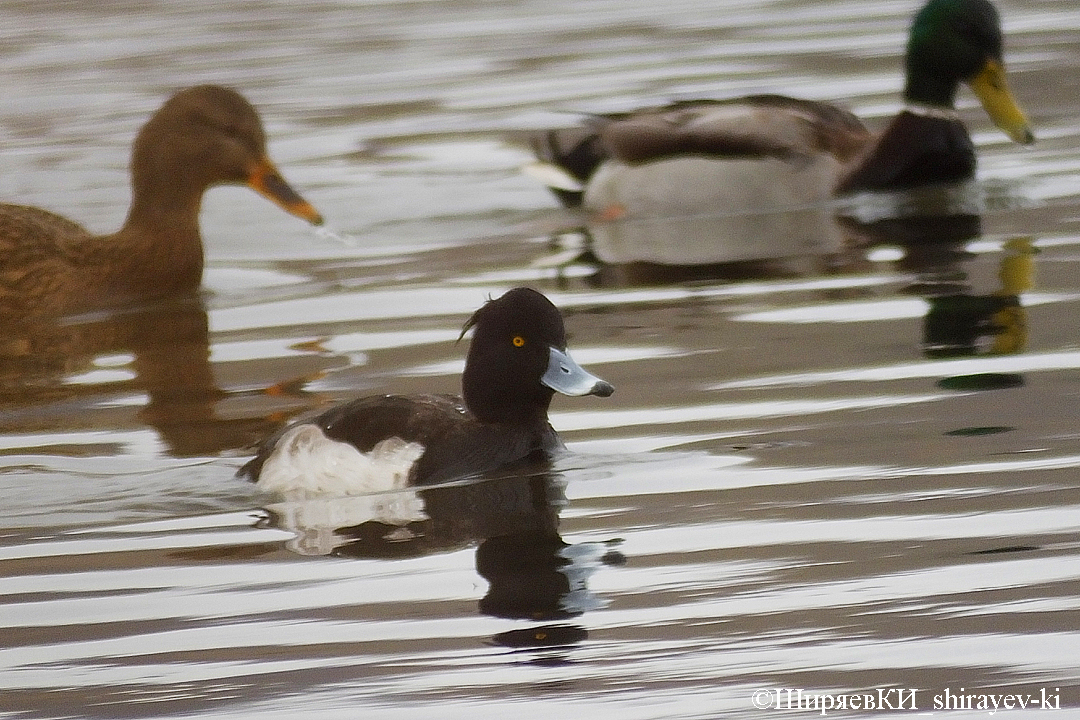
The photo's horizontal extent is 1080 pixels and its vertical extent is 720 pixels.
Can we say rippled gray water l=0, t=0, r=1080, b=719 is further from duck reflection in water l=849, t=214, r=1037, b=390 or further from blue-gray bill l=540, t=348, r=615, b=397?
blue-gray bill l=540, t=348, r=615, b=397

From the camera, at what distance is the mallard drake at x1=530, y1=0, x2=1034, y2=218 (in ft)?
44.3

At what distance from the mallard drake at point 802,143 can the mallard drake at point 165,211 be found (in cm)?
317

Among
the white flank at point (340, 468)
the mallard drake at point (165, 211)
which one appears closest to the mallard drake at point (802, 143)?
the mallard drake at point (165, 211)

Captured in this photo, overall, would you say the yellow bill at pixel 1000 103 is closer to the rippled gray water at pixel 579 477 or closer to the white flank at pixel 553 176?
the rippled gray water at pixel 579 477

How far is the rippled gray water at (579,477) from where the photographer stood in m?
5.44

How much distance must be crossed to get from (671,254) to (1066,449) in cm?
517

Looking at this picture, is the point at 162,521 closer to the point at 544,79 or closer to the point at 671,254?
the point at 671,254

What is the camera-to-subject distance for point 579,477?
7.49 metres

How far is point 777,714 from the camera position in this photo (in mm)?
5039

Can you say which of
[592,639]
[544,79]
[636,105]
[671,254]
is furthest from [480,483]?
[544,79]

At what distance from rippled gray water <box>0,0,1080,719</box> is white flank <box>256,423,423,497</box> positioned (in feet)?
0.32

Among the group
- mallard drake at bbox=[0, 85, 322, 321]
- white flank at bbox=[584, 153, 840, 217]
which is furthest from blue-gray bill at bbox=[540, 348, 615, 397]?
white flank at bbox=[584, 153, 840, 217]

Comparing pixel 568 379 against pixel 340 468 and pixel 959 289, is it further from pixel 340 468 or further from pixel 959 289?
pixel 959 289

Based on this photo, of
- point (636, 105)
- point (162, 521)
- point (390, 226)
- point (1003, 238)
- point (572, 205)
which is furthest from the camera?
point (636, 105)
